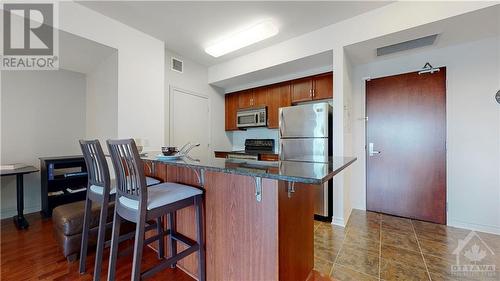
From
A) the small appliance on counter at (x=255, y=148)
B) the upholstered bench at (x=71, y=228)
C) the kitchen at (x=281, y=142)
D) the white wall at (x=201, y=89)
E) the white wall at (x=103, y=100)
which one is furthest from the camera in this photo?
the small appliance on counter at (x=255, y=148)

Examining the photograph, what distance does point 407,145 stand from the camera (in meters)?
2.88

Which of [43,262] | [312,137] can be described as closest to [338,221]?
[312,137]

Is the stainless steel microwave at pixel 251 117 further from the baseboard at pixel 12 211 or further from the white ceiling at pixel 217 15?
the baseboard at pixel 12 211

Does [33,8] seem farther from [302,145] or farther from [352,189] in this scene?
[352,189]

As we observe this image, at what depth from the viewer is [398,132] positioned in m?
2.94

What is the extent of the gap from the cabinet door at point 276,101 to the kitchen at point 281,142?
3 cm

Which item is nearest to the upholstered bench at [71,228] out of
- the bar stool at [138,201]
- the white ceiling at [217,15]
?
the bar stool at [138,201]

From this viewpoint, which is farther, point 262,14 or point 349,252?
point 262,14

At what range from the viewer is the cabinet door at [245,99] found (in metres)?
4.11

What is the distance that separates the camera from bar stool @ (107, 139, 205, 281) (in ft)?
3.82

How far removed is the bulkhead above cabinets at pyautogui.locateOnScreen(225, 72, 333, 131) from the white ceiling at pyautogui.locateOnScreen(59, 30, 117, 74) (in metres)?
2.26

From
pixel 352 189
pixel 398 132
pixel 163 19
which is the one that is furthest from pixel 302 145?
pixel 163 19

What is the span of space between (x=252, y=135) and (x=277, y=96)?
1042 mm

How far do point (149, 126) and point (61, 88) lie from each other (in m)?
1.75
